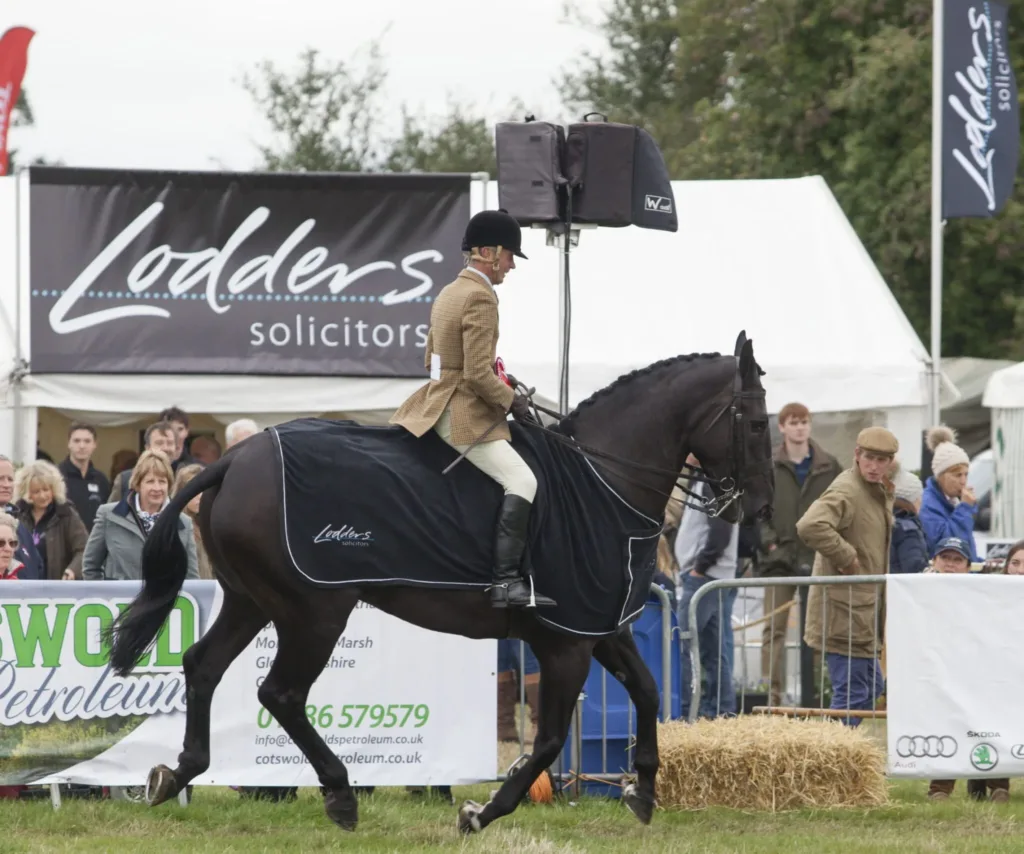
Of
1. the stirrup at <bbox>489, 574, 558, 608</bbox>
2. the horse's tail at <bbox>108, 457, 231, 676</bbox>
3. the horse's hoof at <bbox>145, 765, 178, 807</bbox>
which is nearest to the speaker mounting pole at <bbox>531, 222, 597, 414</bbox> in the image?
the stirrup at <bbox>489, 574, 558, 608</bbox>

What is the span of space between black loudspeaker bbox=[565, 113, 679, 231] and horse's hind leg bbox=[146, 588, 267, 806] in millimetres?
3020

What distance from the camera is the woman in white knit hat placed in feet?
36.1

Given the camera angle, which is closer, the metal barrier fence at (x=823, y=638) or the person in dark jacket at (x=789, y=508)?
the metal barrier fence at (x=823, y=638)

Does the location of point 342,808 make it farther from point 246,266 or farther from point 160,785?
point 246,266

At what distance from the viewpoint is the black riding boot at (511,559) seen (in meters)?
7.14

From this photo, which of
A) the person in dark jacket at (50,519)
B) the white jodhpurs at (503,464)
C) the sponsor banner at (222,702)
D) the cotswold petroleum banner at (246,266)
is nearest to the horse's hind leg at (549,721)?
the white jodhpurs at (503,464)

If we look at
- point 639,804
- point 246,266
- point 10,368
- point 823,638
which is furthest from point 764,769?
point 10,368

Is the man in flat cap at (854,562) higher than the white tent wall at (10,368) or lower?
lower

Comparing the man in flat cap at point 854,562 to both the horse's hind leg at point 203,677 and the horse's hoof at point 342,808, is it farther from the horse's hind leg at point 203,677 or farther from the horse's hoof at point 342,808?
the horse's hind leg at point 203,677

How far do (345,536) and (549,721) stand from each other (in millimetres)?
1225

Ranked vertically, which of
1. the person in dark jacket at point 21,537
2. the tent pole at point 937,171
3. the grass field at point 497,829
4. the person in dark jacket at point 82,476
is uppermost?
the tent pole at point 937,171

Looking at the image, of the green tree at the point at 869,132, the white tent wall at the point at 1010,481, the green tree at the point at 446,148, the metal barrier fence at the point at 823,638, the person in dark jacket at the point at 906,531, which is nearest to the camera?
the metal barrier fence at the point at 823,638

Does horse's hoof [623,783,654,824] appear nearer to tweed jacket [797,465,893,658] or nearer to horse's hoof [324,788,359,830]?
horse's hoof [324,788,359,830]

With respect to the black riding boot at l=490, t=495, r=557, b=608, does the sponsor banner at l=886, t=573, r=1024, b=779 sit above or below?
below
